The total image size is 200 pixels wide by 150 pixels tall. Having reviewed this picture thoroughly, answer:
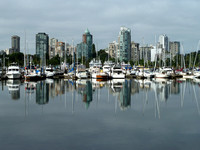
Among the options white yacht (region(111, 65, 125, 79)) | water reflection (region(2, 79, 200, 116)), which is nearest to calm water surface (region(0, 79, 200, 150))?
water reflection (region(2, 79, 200, 116))

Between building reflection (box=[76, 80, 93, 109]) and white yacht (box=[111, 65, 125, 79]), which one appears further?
white yacht (box=[111, 65, 125, 79])

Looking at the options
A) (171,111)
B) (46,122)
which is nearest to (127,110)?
(171,111)

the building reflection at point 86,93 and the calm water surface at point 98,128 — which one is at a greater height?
the calm water surface at point 98,128

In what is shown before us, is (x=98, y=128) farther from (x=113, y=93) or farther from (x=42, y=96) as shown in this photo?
(x=113, y=93)

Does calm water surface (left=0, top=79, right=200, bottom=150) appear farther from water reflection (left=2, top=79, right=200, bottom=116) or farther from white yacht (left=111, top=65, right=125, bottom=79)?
white yacht (left=111, top=65, right=125, bottom=79)

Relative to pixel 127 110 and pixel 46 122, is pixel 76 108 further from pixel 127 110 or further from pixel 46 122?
pixel 46 122

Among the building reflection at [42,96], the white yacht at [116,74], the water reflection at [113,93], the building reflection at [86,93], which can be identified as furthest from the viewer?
the white yacht at [116,74]

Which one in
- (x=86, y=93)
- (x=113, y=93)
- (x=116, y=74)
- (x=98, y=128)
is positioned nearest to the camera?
(x=98, y=128)

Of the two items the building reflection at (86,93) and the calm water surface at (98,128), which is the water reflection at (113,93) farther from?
the calm water surface at (98,128)

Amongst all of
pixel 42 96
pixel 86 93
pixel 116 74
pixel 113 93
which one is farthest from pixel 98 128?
pixel 116 74

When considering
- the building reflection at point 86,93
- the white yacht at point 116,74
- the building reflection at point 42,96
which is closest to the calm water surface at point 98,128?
the building reflection at point 42,96

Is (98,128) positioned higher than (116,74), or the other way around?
(116,74)

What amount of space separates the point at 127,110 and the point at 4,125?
11.3 meters

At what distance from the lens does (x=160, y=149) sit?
1368 cm
